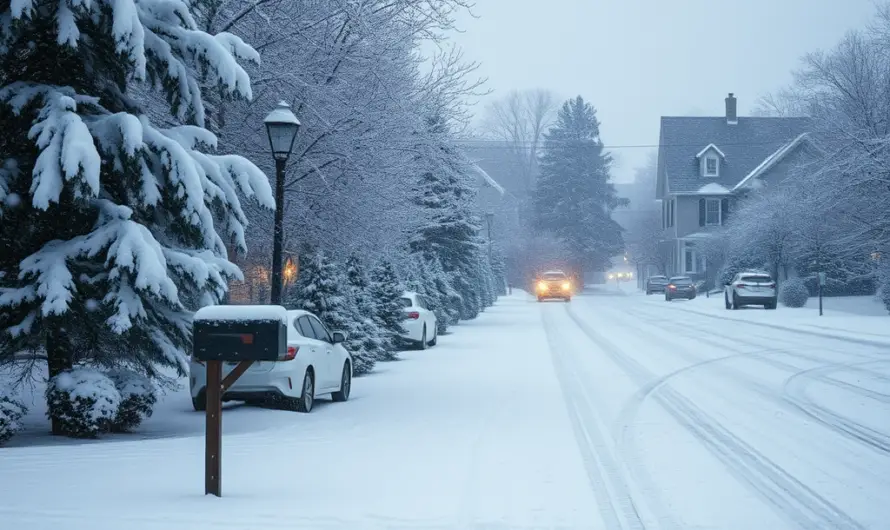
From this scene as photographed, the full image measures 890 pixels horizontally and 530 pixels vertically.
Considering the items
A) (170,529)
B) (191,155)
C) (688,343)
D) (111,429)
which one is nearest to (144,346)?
(111,429)

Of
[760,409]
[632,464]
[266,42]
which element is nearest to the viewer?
[632,464]

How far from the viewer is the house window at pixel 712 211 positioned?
77.8 metres

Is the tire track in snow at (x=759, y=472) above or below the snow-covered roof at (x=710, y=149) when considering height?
below

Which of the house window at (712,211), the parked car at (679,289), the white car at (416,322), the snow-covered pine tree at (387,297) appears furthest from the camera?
the house window at (712,211)

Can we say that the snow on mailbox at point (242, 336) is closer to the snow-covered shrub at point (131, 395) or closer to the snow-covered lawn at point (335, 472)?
the snow-covered lawn at point (335, 472)

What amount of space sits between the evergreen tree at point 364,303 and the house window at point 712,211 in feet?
187

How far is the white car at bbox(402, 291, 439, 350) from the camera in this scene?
91.9ft

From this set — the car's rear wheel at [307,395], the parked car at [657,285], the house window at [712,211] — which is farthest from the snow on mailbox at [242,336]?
the house window at [712,211]

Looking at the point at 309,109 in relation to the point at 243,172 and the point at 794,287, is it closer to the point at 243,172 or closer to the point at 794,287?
the point at 243,172

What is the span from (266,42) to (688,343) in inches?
605

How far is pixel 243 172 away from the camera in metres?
13.1

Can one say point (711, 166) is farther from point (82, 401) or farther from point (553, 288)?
point (82, 401)

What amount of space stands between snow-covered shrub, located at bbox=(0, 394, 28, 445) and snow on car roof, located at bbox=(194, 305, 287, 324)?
3.96m

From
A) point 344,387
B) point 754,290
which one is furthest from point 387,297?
point 754,290
